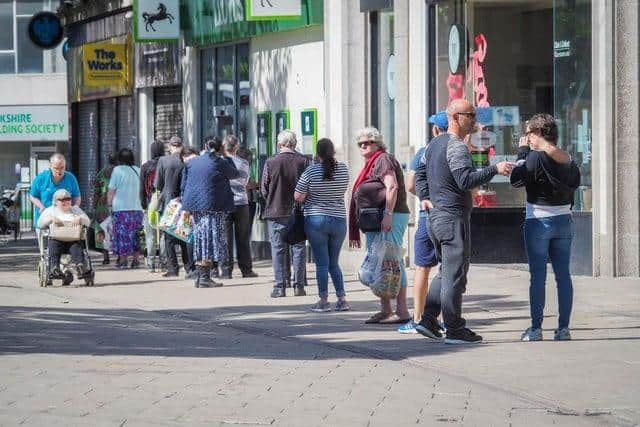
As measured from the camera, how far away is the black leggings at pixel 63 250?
18.6 meters

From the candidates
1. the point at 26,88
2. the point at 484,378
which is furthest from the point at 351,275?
the point at 26,88

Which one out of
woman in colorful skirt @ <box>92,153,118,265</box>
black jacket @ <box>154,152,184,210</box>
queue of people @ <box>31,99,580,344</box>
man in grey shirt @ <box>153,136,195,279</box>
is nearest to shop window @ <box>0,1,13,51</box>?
woman in colorful skirt @ <box>92,153,118,265</box>

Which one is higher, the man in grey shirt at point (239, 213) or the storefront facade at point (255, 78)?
the storefront facade at point (255, 78)

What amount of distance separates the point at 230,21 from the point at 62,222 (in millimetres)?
7338

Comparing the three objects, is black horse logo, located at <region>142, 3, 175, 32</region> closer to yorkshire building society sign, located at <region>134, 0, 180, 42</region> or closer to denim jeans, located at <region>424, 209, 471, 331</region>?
yorkshire building society sign, located at <region>134, 0, 180, 42</region>

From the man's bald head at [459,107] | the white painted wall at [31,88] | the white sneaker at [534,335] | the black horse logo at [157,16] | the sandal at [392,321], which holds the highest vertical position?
the black horse logo at [157,16]

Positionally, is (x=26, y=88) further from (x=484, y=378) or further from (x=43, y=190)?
(x=484, y=378)

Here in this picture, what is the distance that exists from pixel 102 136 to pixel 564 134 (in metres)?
15.9

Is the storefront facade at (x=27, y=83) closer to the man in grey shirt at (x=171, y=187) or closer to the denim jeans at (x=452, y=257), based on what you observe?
the man in grey shirt at (x=171, y=187)

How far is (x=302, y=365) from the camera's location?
10.7 meters

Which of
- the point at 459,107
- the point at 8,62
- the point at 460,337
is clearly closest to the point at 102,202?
the point at 460,337

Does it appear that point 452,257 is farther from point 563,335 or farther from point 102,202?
point 102,202

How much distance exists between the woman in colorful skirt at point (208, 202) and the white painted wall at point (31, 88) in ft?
122

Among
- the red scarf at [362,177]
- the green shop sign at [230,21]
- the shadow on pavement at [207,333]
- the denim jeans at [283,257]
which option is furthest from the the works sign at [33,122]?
the red scarf at [362,177]
